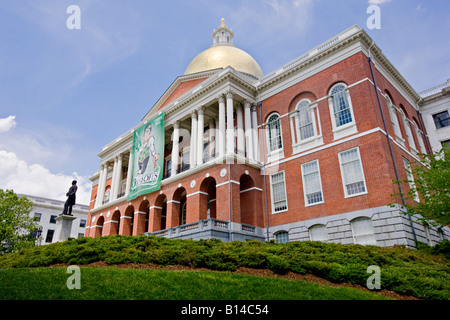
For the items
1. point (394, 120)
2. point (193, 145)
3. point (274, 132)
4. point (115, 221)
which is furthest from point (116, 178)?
point (394, 120)

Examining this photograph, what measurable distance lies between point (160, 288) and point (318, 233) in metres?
16.8

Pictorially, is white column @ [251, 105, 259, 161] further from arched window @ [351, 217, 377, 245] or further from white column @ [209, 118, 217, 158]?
arched window @ [351, 217, 377, 245]

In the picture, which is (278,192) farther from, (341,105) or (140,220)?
(140,220)

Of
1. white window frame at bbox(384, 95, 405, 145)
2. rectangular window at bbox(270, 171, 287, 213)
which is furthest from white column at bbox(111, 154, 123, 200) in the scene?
white window frame at bbox(384, 95, 405, 145)

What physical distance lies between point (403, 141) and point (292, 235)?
11.7 m

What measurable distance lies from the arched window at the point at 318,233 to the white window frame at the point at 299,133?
6.15 m

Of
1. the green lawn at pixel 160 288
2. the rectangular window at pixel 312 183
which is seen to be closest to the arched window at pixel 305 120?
the rectangular window at pixel 312 183

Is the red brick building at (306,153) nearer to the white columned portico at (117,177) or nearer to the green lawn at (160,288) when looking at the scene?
the white columned portico at (117,177)

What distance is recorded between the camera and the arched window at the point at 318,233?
2297cm

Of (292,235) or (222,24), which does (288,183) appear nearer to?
(292,235)

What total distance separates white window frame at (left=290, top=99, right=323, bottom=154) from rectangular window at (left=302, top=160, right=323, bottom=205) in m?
1.48

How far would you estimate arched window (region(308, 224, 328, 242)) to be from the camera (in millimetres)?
22969

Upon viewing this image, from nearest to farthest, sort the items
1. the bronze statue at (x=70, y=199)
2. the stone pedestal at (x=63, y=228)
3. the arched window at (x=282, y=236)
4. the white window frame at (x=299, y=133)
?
the stone pedestal at (x=63, y=228) < the bronze statue at (x=70, y=199) < the arched window at (x=282, y=236) < the white window frame at (x=299, y=133)

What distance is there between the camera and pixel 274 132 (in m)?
29.0
